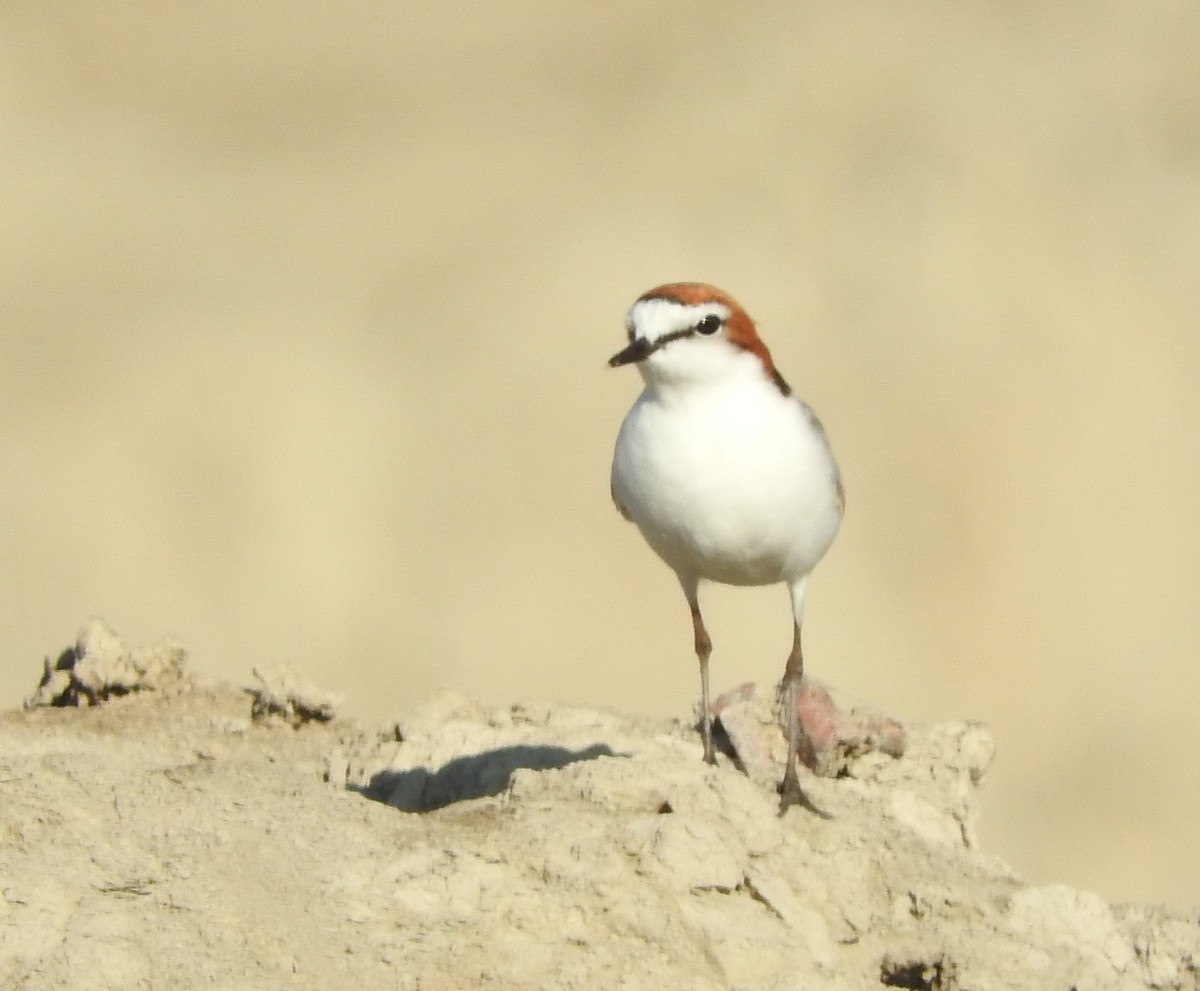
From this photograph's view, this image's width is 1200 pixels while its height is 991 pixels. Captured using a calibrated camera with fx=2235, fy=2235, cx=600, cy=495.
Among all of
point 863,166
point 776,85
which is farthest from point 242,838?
point 776,85

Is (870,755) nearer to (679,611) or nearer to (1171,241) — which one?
(679,611)

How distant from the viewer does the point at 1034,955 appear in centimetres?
674

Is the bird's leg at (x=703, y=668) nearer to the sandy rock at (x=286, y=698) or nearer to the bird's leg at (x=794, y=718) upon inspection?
the bird's leg at (x=794, y=718)

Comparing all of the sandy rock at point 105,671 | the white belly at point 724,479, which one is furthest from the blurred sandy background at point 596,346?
the white belly at point 724,479

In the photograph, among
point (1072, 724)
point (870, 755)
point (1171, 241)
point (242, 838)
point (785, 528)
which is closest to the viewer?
point (242, 838)

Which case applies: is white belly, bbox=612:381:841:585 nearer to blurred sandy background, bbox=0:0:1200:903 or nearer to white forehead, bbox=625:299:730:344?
white forehead, bbox=625:299:730:344

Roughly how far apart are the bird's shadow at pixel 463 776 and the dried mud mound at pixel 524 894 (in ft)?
2.60

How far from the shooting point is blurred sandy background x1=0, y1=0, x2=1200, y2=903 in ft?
54.3

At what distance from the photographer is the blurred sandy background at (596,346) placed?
54.3ft

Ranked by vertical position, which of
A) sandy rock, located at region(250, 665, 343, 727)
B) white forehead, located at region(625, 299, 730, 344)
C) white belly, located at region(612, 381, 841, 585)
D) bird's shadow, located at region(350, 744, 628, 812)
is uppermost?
white forehead, located at region(625, 299, 730, 344)

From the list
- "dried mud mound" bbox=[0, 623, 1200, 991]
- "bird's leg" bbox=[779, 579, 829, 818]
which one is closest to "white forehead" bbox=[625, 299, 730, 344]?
"bird's leg" bbox=[779, 579, 829, 818]

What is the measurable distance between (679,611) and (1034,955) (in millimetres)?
10418

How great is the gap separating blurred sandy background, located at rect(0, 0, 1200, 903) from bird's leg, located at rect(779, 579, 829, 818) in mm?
6621

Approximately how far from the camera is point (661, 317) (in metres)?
7.59
